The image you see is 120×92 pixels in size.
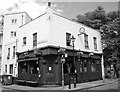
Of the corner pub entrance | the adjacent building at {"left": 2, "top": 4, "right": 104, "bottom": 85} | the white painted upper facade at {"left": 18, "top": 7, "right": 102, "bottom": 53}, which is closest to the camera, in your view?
the corner pub entrance

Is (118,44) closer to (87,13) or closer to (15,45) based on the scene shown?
(87,13)

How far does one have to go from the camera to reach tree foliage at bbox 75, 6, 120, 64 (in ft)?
85.2

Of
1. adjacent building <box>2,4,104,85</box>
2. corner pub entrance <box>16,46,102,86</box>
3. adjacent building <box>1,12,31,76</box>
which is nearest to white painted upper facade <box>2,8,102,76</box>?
adjacent building <box>2,4,104,85</box>

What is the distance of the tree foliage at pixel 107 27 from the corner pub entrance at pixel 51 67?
2.30 m

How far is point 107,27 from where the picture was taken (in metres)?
26.9

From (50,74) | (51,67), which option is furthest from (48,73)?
(51,67)

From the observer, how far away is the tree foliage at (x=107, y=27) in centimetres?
2596

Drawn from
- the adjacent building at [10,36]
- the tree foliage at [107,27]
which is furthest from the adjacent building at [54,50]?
the tree foliage at [107,27]

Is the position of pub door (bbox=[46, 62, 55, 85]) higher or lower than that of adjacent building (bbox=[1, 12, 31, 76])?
lower

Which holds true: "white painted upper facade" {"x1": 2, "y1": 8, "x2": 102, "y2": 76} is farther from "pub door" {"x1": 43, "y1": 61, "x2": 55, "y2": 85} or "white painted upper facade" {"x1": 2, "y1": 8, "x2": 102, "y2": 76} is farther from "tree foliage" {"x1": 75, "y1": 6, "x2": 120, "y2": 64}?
"pub door" {"x1": 43, "y1": 61, "x2": 55, "y2": 85}

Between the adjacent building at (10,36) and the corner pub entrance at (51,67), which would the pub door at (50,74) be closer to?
the corner pub entrance at (51,67)

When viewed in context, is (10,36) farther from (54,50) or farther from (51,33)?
(54,50)

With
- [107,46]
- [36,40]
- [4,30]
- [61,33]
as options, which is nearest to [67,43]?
[61,33]

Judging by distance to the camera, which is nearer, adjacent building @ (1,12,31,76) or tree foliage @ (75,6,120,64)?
tree foliage @ (75,6,120,64)
